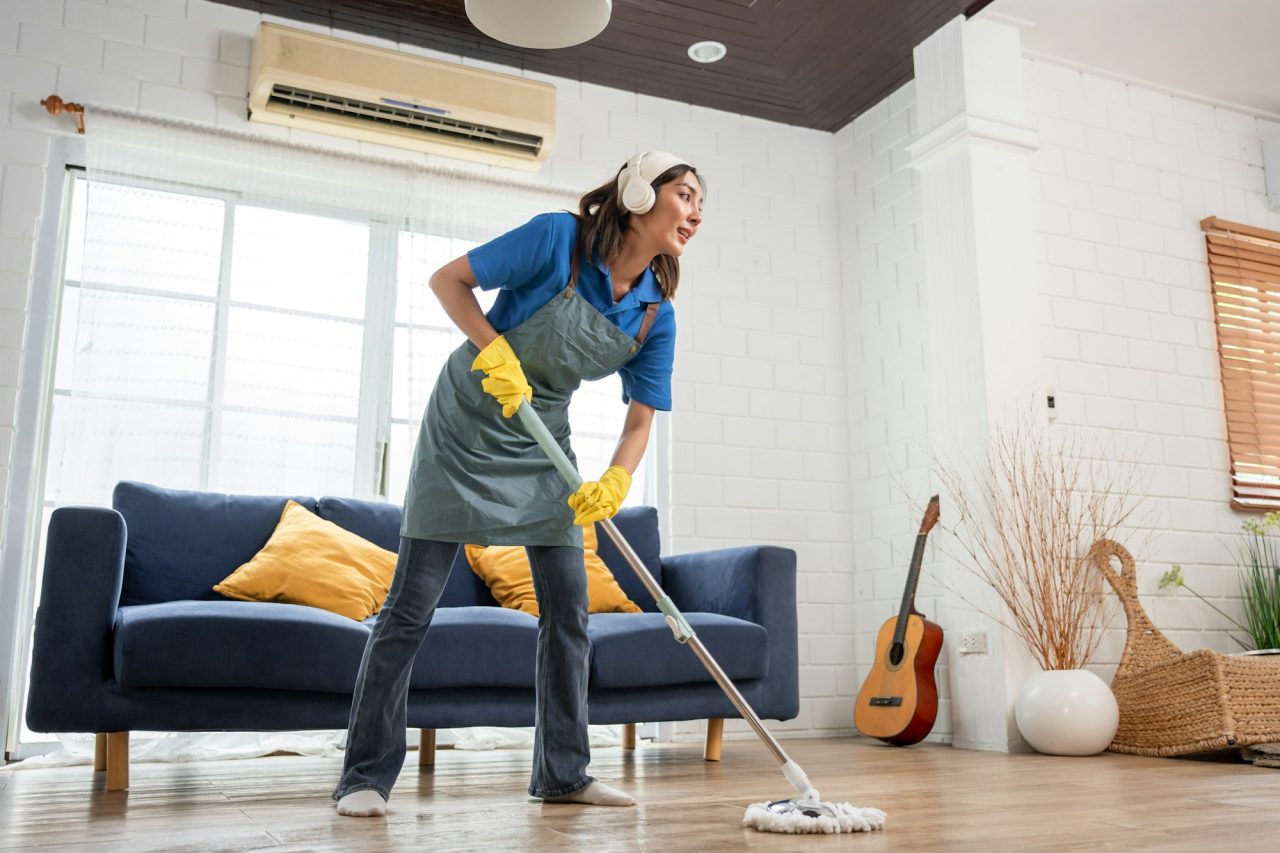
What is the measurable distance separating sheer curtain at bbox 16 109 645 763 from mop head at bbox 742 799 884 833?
2.08 metres

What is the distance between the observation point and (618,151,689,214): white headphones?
6.68 ft

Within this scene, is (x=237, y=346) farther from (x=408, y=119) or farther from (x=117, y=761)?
(x=117, y=761)

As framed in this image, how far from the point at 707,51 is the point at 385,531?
2.25 m

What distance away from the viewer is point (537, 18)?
109 inches

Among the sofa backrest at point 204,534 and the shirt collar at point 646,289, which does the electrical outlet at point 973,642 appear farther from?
the shirt collar at point 646,289

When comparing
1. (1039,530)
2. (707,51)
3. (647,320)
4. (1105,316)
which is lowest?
(1039,530)

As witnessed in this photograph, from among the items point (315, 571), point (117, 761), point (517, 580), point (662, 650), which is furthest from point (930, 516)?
point (117, 761)

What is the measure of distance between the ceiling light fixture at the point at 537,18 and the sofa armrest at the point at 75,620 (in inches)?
58.4

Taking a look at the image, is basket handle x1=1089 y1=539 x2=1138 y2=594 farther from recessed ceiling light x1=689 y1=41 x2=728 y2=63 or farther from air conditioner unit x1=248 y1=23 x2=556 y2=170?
air conditioner unit x1=248 y1=23 x2=556 y2=170

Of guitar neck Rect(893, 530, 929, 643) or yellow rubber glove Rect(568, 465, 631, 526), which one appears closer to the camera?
yellow rubber glove Rect(568, 465, 631, 526)

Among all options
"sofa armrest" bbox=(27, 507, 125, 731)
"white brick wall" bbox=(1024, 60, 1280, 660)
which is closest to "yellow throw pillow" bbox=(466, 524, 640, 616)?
"sofa armrest" bbox=(27, 507, 125, 731)

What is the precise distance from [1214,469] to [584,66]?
2951mm

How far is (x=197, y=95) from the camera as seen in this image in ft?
12.6

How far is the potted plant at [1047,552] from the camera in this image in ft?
10.8
